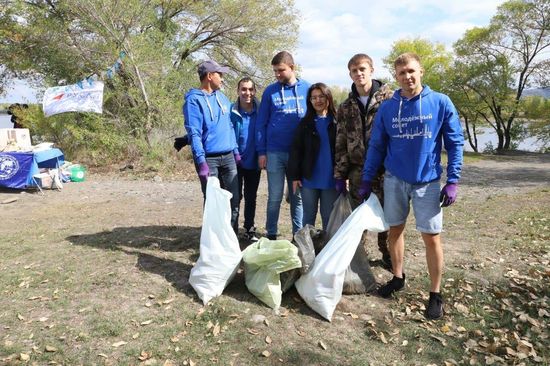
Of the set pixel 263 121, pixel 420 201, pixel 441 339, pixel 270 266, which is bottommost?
pixel 441 339

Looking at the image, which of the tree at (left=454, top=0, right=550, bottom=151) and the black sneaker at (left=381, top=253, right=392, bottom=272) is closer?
the black sneaker at (left=381, top=253, right=392, bottom=272)

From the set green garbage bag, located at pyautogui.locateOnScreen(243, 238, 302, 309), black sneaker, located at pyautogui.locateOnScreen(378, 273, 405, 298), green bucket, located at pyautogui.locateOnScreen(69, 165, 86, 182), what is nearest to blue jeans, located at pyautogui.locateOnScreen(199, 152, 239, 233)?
green garbage bag, located at pyautogui.locateOnScreen(243, 238, 302, 309)

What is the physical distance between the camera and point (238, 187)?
423cm

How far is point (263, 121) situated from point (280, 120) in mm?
200

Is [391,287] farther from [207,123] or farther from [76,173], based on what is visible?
[76,173]

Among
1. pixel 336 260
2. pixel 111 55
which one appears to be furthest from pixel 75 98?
pixel 336 260

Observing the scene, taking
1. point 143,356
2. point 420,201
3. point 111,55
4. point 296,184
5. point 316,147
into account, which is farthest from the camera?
point 111,55

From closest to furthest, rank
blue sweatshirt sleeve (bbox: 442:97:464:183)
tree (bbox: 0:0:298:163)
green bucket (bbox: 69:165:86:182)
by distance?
blue sweatshirt sleeve (bbox: 442:97:464:183), green bucket (bbox: 69:165:86:182), tree (bbox: 0:0:298:163)

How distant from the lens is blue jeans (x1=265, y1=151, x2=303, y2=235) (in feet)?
12.5

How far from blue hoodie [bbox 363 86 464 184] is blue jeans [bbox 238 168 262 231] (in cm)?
186

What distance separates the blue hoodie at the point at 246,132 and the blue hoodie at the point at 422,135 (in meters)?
1.67

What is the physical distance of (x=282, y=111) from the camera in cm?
368

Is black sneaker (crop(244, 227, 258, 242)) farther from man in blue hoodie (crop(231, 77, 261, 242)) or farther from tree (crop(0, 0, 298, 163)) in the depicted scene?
tree (crop(0, 0, 298, 163))

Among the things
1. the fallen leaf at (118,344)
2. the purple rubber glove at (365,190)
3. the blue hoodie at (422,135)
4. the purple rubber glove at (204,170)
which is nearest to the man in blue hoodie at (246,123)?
the purple rubber glove at (204,170)
